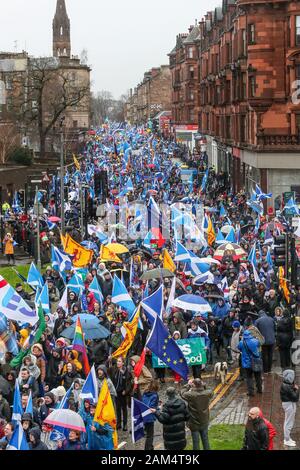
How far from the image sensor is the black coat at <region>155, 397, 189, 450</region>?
47.9 ft

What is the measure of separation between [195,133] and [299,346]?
89628 millimetres

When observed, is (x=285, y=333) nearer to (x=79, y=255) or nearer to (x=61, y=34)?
(x=79, y=255)

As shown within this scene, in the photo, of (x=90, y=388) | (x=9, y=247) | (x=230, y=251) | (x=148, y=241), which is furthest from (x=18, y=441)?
(x=9, y=247)

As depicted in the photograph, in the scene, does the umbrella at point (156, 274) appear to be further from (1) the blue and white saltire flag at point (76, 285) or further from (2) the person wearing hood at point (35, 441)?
(2) the person wearing hood at point (35, 441)

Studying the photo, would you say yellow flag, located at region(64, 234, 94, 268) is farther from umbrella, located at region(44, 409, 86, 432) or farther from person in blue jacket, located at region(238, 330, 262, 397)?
umbrella, located at region(44, 409, 86, 432)

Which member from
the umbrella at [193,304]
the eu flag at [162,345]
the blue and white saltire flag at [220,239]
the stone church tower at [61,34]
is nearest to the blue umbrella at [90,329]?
the umbrella at [193,304]

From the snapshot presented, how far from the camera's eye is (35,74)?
326 ft

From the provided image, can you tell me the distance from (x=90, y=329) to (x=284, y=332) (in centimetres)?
395

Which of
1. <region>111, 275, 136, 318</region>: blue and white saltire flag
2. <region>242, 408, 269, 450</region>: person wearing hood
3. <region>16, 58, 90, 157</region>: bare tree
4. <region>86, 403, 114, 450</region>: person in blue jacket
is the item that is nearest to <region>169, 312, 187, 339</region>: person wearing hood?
<region>111, 275, 136, 318</region>: blue and white saltire flag

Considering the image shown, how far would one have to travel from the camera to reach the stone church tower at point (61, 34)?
636ft

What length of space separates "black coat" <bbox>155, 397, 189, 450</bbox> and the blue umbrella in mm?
4786

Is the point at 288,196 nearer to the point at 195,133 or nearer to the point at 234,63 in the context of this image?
the point at 234,63

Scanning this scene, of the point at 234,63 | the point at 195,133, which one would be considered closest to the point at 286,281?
the point at 234,63
